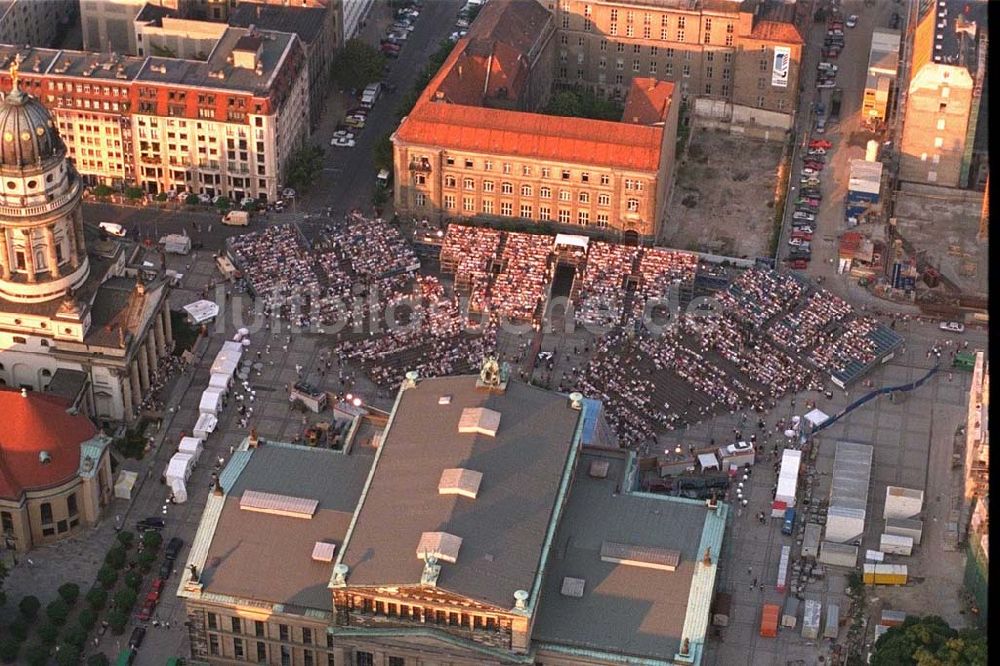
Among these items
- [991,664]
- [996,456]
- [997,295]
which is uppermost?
[997,295]

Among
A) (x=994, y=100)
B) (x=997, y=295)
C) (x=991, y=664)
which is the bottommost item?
(x=991, y=664)

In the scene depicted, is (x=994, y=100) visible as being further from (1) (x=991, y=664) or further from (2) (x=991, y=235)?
(1) (x=991, y=664)

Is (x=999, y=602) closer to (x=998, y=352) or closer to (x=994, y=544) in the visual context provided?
(x=994, y=544)

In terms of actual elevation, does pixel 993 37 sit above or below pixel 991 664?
above

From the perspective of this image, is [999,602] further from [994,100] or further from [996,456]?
[994,100]

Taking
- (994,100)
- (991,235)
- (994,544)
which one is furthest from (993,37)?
(994,544)

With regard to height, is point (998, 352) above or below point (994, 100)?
below

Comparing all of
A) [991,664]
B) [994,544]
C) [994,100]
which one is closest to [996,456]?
[994,544]

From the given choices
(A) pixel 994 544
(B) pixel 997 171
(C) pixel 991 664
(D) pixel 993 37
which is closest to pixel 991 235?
(B) pixel 997 171
